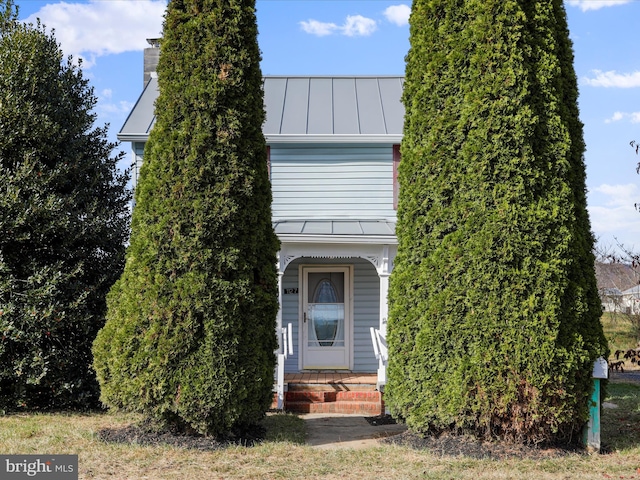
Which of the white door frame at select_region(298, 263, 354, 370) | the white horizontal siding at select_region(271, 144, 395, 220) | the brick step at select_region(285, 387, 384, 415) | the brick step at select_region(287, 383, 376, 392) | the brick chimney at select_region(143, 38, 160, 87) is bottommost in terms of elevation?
the brick step at select_region(285, 387, 384, 415)

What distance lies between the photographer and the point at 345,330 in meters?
12.2

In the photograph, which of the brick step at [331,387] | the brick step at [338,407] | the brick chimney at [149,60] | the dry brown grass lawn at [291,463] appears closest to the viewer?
the dry brown grass lawn at [291,463]

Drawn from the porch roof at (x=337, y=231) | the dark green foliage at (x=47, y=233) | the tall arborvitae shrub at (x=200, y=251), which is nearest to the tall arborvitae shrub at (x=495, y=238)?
the tall arborvitae shrub at (x=200, y=251)

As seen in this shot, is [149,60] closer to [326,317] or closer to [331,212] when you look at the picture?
[331,212]

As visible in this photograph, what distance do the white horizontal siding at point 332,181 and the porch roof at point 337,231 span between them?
296 mm

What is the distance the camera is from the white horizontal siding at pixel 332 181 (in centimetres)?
1212

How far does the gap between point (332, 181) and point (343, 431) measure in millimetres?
5351

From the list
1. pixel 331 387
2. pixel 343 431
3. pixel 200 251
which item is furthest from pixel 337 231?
pixel 200 251

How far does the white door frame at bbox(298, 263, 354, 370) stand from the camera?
39.5 ft

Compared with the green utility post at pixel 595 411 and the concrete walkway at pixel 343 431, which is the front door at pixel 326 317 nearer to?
the concrete walkway at pixel 343 431

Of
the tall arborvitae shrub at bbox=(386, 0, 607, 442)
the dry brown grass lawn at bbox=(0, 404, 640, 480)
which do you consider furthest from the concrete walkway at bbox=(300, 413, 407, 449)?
the tall arborvitae shrub at bbox=(386, 0, 607, 442)

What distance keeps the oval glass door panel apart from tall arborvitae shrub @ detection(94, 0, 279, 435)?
4.99m

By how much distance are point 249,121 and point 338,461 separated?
3692 mm

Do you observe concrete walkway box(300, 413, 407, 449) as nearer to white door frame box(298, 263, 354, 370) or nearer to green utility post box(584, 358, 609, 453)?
green utility post box(584, 358, 609, 453)
